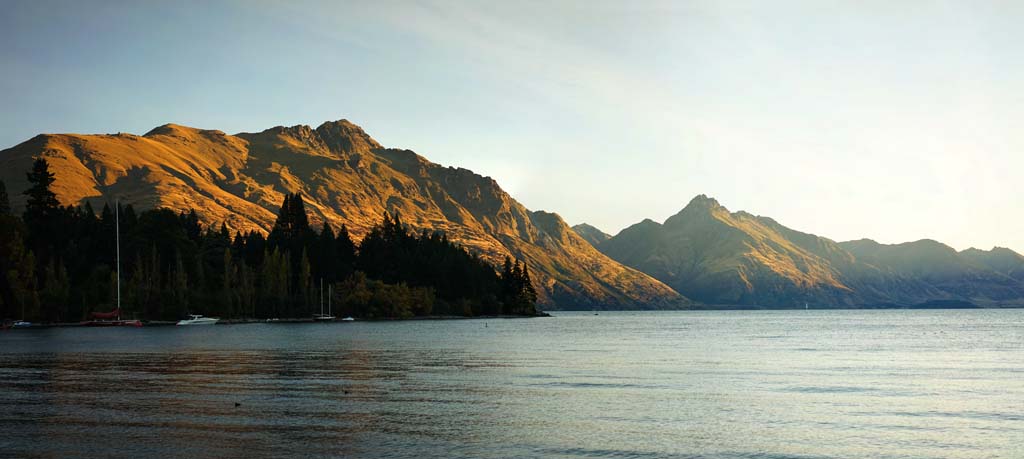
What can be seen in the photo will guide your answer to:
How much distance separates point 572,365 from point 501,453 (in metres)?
52.9

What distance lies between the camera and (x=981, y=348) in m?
128

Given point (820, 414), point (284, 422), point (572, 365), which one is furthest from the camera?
point (572, 365)

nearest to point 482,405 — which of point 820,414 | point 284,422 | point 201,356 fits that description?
point 284,422

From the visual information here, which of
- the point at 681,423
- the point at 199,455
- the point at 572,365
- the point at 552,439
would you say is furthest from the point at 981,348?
the point at 199,455

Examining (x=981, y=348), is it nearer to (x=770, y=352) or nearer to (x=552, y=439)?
(x=770, y=352)

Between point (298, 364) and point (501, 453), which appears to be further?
A: point (298, 364)

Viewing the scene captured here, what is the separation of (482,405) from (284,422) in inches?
502

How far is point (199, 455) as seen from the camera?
3578cm

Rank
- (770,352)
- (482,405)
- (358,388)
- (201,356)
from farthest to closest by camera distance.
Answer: (770,352), (201,356), (358,388), (482,405)

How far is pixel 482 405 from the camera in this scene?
52562 mm

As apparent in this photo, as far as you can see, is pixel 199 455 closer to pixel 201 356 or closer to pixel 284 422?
pixel 284 422

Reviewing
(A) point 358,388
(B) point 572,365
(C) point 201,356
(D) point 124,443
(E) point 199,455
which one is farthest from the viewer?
(C) point 201,356

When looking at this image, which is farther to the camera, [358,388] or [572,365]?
[572,365]

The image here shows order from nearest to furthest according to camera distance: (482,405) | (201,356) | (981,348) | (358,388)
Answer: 1. (482,405)
2. (358,388)
3. (201,356)
4. (981,348)
